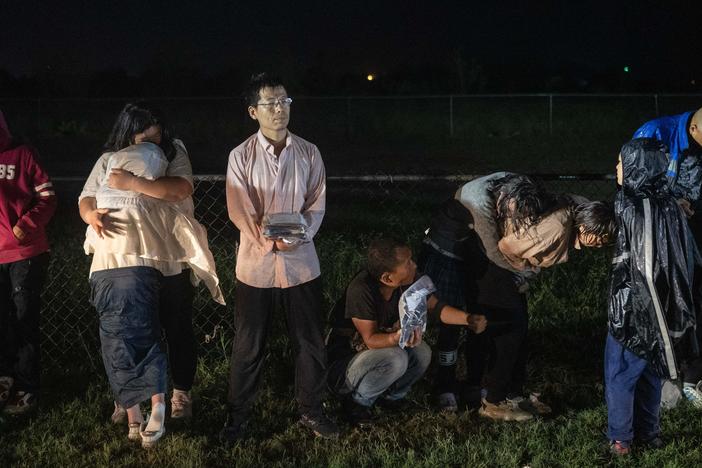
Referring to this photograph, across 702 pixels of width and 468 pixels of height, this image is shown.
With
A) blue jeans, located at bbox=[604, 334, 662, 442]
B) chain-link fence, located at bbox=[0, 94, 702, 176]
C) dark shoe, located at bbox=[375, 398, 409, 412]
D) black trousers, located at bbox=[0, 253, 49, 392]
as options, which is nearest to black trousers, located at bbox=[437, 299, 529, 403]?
dark shoe, located at bbox=[375, 398, 409, 412]

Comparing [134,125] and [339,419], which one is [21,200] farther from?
[339,419]

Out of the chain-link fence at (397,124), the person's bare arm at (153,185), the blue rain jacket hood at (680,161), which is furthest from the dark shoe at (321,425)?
the chain-link fence at (397,124)

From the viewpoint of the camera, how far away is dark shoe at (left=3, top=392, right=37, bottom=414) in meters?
4.25

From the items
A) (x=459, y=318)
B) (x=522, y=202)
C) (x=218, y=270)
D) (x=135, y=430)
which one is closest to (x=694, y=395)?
(x=459, y=318)

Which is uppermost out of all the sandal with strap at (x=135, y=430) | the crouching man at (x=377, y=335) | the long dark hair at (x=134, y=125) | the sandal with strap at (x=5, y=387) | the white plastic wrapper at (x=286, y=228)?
the long dark hair at (x=134, y=125)

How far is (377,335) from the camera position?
4.04m

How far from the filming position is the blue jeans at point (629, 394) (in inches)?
144

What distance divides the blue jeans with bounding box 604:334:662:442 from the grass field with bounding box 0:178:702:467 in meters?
0.12

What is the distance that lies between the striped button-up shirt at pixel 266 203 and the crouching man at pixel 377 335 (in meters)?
0.32

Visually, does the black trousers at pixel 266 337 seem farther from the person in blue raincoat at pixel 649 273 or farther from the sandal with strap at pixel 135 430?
the person in blue raincoat at pixel 649 273

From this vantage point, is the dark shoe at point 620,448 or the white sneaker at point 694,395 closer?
the dark shoe at point 620,448

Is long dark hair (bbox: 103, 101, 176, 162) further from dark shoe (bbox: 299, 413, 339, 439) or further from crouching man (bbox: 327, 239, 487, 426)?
dark shoe (bbox: 299, 413, 339, 439)

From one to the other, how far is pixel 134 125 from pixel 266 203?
0.71 meters

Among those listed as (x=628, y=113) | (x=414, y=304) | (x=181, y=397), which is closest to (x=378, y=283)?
(x=414, y=304)
